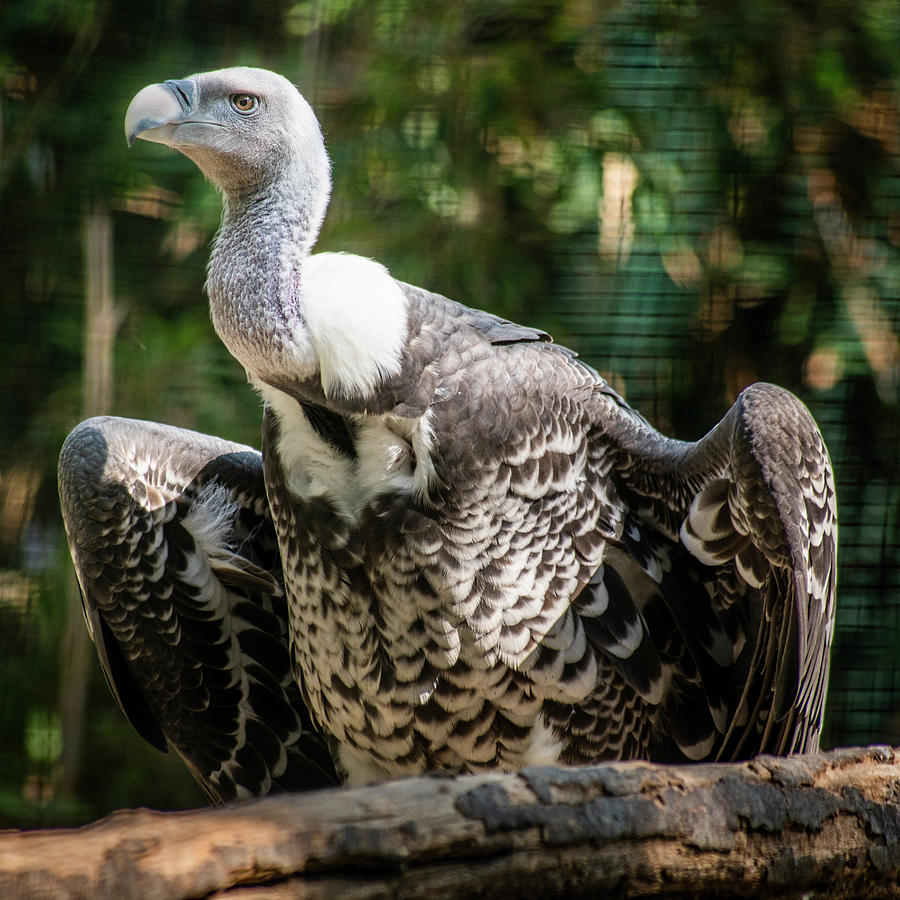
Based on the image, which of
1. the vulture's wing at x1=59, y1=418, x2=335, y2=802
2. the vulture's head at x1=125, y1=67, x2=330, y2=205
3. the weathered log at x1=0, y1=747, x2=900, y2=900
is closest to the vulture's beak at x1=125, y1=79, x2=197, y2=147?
the vulture's head at x1=125, y1=67, x2=330, y2=205

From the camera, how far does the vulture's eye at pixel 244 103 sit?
215 centimetres

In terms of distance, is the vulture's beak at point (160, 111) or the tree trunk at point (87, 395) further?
the tree trunk at point (87, 395)

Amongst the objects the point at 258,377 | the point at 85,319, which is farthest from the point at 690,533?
the point at 85,319

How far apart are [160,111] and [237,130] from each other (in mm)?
138

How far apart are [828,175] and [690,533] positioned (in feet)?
7.06

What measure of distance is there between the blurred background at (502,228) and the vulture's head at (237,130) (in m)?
1.66

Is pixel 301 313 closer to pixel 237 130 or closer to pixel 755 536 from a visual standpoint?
pixel 237 130

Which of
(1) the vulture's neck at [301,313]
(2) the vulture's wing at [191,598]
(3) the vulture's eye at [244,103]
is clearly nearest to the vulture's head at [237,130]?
(3) the vulture's eye at [244,103]

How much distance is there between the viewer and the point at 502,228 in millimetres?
3961

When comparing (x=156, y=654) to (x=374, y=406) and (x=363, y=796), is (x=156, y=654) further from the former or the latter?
(x=363, y=796)

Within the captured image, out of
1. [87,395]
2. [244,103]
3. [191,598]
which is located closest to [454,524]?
[191,598]

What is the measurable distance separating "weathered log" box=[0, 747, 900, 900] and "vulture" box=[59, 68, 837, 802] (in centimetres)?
48

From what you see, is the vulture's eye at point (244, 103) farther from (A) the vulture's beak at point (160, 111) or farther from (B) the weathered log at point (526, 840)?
→ (B) the weathered log at point (526, 840)

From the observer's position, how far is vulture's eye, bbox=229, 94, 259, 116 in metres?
2.15
